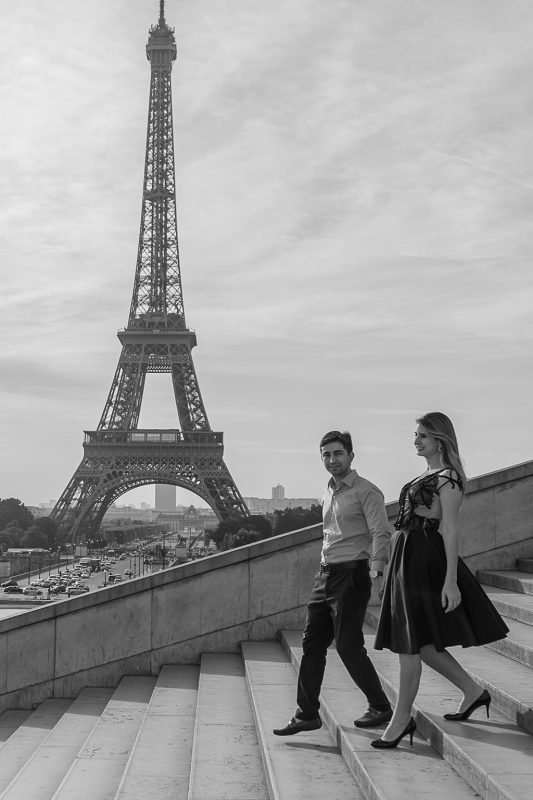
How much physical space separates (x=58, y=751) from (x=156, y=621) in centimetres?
227

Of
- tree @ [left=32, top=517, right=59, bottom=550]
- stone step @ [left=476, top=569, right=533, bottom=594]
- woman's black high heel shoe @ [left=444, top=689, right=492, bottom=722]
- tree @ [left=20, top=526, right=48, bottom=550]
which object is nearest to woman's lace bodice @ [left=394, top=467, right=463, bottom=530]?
woman's black high heel shoe @ [left=444, top=689, right=492, bottom=722]

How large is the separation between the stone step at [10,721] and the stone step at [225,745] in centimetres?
169

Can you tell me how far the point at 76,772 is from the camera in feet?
20.4

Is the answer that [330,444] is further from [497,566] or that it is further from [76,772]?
[497,566]

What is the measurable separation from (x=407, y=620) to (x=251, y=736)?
5.46 feet

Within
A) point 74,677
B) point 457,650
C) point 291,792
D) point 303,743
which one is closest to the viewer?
point 291,792

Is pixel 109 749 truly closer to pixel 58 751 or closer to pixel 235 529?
pixel 58 751

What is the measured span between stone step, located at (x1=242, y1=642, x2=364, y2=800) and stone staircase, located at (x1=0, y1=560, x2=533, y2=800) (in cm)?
1

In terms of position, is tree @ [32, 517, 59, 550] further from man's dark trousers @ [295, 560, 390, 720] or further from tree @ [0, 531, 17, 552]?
man's dark trousers @ [295, 560, 390, 720]

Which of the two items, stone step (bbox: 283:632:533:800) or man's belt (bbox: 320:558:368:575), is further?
man's belt (bbox: 320:558:368:575)

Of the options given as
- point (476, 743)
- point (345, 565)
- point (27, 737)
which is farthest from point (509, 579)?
point (27, 737)

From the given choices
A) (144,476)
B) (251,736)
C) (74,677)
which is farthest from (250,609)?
(144,476)

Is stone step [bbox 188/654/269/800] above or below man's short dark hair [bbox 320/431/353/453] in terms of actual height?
below

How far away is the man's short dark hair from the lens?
Answer: 5.94m
